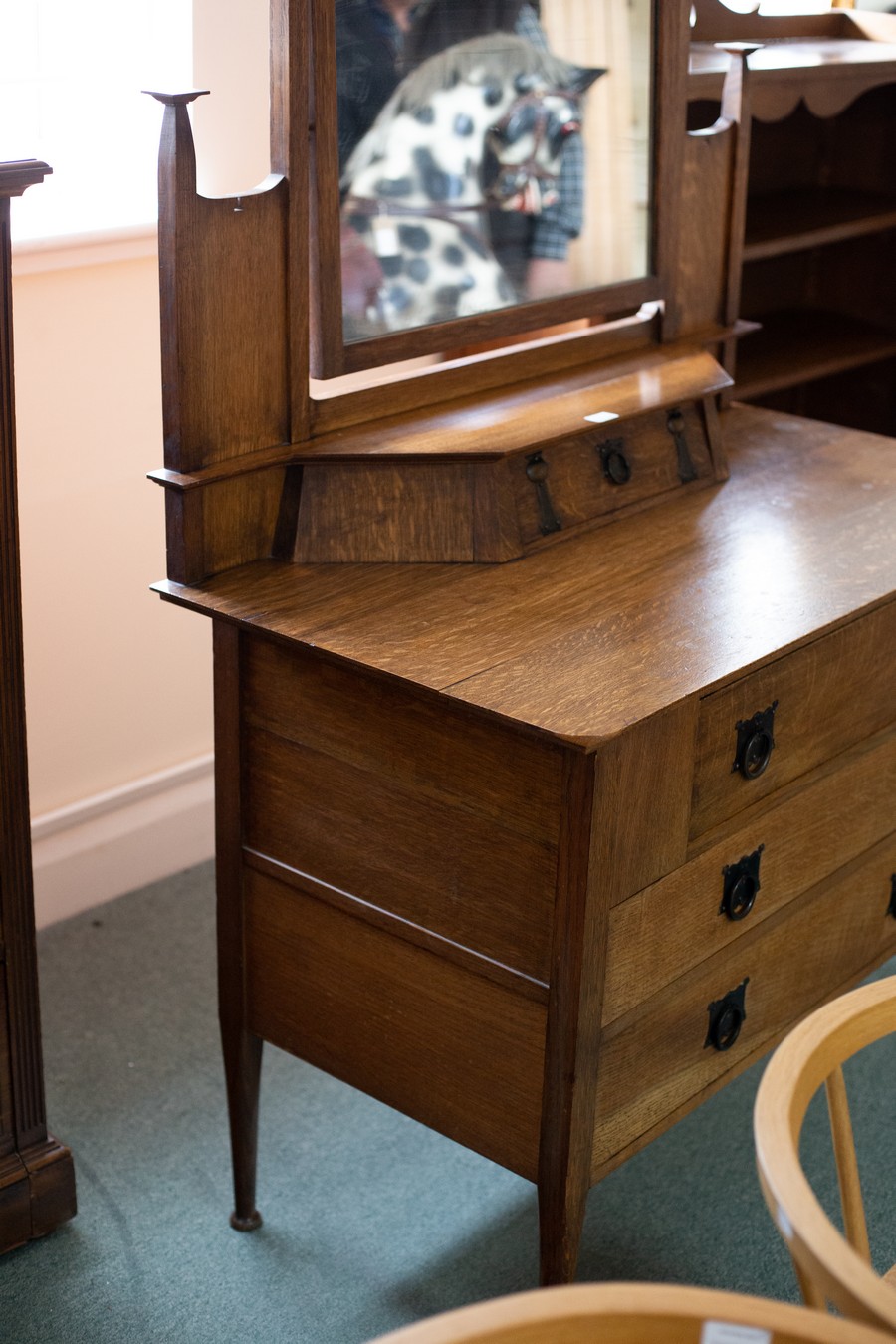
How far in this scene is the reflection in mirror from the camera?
191 centimetres

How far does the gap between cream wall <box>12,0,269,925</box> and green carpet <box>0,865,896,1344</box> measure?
0.41 metres

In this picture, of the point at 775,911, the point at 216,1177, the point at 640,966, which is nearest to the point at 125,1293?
Result: the point at 216,1177

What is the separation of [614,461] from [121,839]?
140 cm

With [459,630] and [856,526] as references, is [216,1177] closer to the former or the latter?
[459,630]

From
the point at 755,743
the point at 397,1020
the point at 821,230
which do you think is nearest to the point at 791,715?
the point at 755,743

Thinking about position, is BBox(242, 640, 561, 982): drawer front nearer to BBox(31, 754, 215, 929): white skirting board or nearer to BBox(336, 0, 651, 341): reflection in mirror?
BBox(336, 0, 651, 341): reflection in mirror

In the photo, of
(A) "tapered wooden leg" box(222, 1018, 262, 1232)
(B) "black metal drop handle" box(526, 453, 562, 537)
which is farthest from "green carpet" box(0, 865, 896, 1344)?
(B) "black metal drop handle" box(526, 453, 562, 537)

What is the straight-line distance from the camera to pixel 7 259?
180 centimetres

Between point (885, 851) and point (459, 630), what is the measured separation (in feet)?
2.72

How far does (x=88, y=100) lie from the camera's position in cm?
267

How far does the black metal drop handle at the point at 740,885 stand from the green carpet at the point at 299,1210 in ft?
1.95

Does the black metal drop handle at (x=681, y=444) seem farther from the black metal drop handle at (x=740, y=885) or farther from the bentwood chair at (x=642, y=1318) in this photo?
the bentwood chair at (x=642, y=1318)

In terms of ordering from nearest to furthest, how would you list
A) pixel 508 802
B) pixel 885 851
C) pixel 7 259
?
1. pixel 508 802
2. pixel 7 259
3. pixel 885 851

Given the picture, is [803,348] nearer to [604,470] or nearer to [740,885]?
[604,470]
